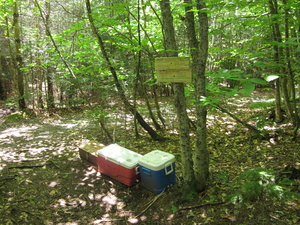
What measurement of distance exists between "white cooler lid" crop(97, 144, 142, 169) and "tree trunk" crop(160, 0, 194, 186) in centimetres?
100

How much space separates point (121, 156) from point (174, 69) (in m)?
2.02

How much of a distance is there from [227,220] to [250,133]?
3.66 metres

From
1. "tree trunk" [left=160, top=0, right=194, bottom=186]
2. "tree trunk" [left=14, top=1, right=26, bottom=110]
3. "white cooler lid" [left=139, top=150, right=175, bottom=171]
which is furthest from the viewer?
"tree trunk" [left=14, top=1, right=26, bottom=110]

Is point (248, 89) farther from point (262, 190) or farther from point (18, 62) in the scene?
point (18, 62)

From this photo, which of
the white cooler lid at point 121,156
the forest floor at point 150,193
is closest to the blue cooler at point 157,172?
the forest floor at point 150,193

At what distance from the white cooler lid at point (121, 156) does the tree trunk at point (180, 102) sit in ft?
3.27

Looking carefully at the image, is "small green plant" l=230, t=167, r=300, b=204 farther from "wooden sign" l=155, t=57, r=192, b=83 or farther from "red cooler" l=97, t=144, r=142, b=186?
"red cooler" l=97, t=144, r=142, b=186

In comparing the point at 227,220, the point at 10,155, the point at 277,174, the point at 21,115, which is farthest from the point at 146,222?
the point at 21,115

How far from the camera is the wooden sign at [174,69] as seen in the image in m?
2.48

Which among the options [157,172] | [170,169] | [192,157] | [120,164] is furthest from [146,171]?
[192,157]

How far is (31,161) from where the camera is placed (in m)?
4.79

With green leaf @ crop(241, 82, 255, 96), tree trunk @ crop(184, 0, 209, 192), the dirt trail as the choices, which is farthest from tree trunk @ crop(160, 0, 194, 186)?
green leaf @ crop(241, 82, 255, 96)

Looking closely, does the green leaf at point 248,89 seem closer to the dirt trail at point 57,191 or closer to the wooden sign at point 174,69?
the wooden sign at point 174,69

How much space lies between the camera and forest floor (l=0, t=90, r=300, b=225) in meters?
2.54
